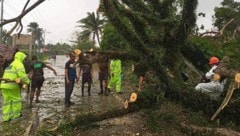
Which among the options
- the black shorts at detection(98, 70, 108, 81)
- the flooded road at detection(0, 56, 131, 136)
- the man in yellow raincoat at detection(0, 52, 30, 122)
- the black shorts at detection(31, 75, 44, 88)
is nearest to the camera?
the flooded road at detection(0, 56, 131, 136)

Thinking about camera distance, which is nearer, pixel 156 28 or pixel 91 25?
pixel 156 28

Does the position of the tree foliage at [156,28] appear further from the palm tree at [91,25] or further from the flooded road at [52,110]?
the palm tree at [91,25]

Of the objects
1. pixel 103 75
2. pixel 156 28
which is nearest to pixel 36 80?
pixel 103 75

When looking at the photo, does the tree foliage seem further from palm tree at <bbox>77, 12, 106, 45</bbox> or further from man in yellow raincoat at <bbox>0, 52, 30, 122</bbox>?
palm tree at <bbox>77, 12, 106, 45</bbox>

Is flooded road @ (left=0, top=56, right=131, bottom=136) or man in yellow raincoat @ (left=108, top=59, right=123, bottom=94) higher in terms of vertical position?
man in yellow raincoat @ (left=108, top=59, right=123, bottom=94)

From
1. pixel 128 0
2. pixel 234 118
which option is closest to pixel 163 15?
pixel 128 0

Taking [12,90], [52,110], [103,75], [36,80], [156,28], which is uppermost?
[156,28]

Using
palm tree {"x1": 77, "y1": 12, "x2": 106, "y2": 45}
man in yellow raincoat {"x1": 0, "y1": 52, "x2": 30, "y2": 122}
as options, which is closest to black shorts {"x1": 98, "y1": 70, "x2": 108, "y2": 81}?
man in yellow raincoat {"x1": 0, "y1": 52, "x2": 30, "y2": 122}

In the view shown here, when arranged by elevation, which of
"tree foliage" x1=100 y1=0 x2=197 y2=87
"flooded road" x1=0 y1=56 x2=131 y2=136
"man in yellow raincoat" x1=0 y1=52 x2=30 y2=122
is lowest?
"flooded road" x1=0 y1=56 x2=131 y2=136

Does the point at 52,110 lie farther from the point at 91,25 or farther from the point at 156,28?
the point at 91,25

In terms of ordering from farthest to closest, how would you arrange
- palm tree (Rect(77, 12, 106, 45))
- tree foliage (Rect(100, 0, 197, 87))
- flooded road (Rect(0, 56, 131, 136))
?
1. palm tree (Rect(77, 12, 106, 45))
2. flooded road (Rect(0, 56, 131, 136))
3. tree foliage (Rect(100, 0, 197, 87))

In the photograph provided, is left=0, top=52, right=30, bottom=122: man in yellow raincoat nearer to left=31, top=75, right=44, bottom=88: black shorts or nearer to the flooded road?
the flooded road

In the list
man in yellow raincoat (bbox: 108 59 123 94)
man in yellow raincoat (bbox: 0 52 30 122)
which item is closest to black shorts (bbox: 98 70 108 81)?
man in yellow raincoat (bbox: 108 59 123 94)

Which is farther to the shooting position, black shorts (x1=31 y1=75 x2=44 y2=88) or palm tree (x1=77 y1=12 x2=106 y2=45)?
palm tree (x1=77 y1=12 x2=106 y2=45)
